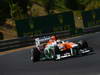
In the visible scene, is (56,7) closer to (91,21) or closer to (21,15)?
(21,15)

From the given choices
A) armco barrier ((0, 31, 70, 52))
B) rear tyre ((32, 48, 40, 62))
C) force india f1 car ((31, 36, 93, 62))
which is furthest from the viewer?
armco barrier ((0, 31, 70, 52))

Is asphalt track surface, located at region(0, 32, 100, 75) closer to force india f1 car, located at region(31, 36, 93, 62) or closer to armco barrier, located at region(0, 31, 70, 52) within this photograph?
force india f1 car, located at region(31, 36, 93, 62)

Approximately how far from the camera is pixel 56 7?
52.3 m

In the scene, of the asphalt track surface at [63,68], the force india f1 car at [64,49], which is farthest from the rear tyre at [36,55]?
the force india f1 car at [64,49]

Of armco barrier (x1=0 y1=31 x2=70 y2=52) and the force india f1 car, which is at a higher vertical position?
the force india f1 car

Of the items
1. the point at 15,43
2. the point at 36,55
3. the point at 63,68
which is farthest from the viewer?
the point at 15,43

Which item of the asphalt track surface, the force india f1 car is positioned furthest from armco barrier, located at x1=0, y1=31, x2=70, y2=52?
the force india f1 car

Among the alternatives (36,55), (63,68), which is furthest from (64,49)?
(63,68)

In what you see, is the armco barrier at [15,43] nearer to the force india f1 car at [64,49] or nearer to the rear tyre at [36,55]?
the rear tyre at [36,55]

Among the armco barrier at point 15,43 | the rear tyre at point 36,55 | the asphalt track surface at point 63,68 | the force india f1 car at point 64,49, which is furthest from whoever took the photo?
the armco barrier at point 15,43

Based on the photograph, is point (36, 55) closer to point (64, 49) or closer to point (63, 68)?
point (64, 49)

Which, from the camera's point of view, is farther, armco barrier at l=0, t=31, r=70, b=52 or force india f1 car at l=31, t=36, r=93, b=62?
armco barrier at l=0, t=31, r=70, b=52

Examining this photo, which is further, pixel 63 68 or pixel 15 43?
pixel 15 43

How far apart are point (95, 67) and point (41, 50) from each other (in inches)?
163
